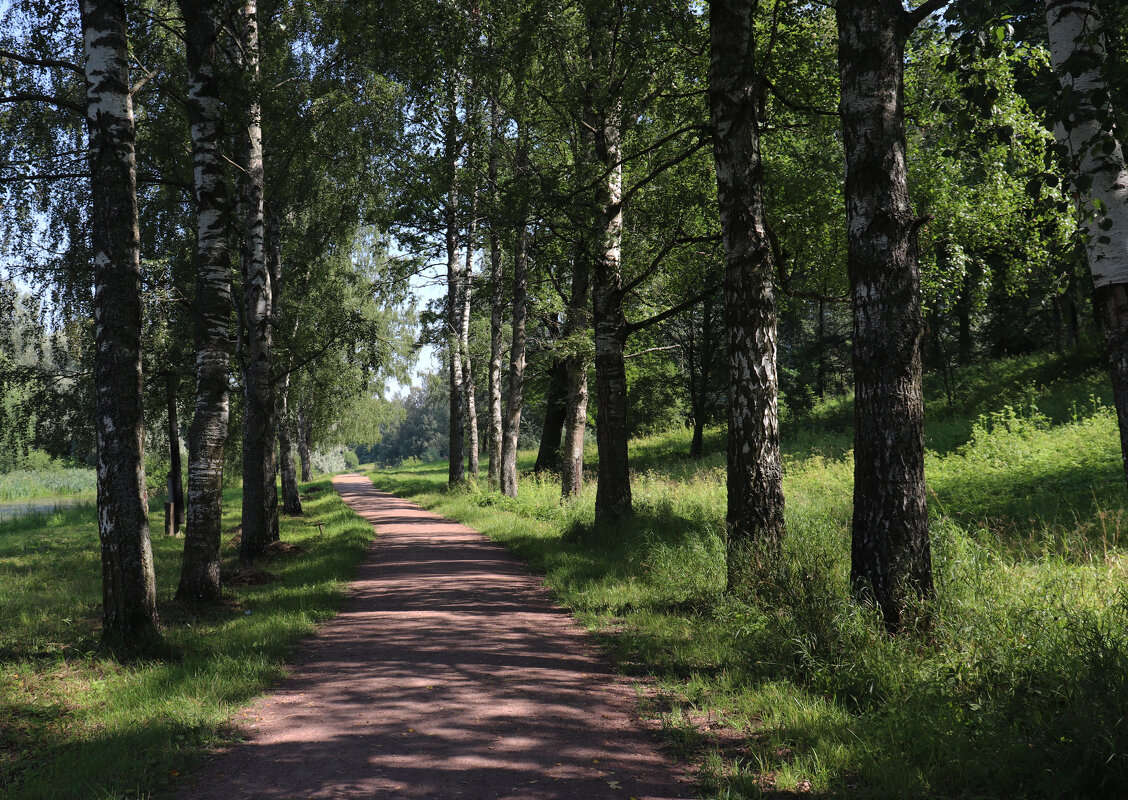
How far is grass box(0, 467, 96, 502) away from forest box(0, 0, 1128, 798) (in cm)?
1497

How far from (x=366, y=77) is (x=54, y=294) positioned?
749cm

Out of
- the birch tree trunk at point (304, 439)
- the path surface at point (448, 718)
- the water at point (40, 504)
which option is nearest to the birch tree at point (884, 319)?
the path surface at point (448, 718)

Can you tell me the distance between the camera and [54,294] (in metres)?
13.2

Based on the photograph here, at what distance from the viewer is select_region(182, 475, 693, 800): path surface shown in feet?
12.1

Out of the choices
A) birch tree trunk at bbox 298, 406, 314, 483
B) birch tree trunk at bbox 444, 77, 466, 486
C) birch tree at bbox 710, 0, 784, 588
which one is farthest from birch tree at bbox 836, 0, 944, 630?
birch tree trunk at bbox 298, 406, 314, 483

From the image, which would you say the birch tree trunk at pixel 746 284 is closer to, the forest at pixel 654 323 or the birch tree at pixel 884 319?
the forest at pixel 654 323

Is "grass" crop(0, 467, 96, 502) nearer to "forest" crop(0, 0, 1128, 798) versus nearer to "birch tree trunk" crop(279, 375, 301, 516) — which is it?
"forest" crop(0, 0, 1128, 798)

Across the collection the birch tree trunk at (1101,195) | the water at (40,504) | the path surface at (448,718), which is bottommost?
the water at (40,504)

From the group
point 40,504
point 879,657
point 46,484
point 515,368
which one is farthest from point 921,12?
point 46,484

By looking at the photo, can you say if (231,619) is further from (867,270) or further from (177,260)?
→ (177,260)

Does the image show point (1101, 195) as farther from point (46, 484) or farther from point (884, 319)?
point (46, 484)

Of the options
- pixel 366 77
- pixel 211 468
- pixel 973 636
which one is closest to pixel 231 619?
pixel 211 468

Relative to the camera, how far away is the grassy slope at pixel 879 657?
3.38m

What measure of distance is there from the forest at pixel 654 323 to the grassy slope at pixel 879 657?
0.03 meters
